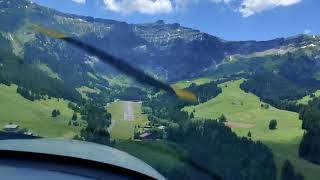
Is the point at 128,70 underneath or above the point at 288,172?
above

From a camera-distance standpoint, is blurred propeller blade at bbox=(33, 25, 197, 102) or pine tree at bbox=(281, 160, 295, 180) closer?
blurred propeller blade at bbox=(33, 25, 197, 102)

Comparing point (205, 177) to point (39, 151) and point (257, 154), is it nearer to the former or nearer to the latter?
point (39, 151)

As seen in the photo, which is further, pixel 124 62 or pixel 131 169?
pixel 124 62

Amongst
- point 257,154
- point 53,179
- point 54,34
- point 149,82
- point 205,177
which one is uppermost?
point 54,34

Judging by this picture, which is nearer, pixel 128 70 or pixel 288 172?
pixel 128 70

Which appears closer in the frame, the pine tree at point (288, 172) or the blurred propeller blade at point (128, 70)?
the blurred propeller blade at point (128, 70)

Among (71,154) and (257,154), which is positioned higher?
(71,154)

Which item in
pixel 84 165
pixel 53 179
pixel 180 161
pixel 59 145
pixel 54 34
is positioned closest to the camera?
pixel 53 179

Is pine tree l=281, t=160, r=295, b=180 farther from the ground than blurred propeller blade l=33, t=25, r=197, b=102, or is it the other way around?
blurred propeller blade l=33, t=25, r=197, b=102

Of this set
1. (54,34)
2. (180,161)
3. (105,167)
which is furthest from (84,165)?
(180,161)

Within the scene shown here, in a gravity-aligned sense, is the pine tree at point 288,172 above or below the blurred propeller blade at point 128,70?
below

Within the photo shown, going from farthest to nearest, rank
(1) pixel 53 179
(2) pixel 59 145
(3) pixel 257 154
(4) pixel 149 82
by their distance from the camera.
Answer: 1. (3) pixel 257 154
2. (4) pixel 149 82
3. (2) pixel 59 145
4. (1) pixel 53 179
